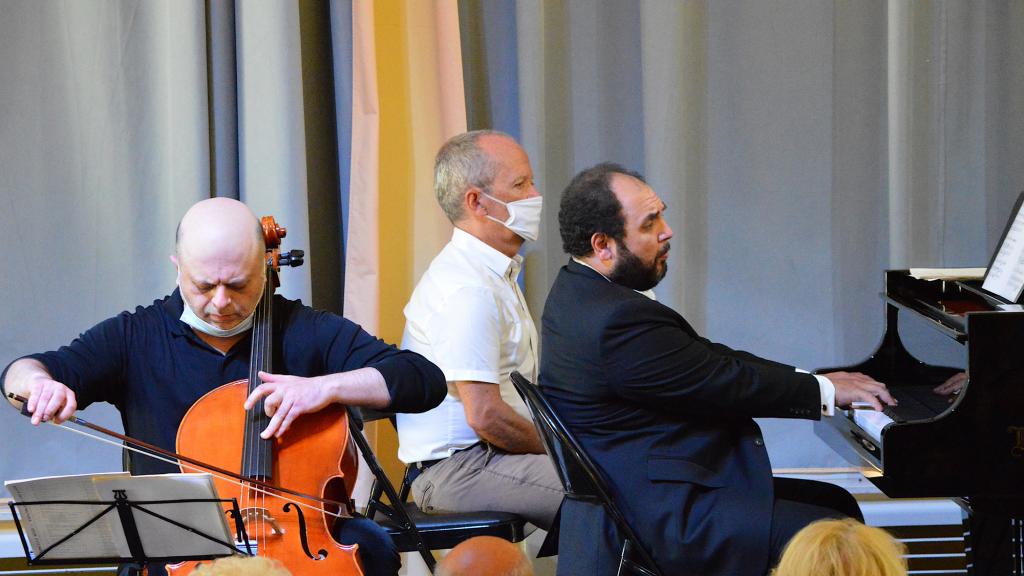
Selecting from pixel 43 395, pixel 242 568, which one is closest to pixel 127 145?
pixel 43 395

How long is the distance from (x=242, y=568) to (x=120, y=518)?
0.78m

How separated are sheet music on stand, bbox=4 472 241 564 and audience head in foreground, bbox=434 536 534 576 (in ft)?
1.41

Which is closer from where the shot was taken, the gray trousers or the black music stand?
the black music stand

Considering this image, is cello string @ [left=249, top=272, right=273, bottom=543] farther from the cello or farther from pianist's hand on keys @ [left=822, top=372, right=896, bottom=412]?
pianist's hand on keys @ [left=822, top=372, right=896, bottom=412]

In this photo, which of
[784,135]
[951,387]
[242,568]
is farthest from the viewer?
[784,135]

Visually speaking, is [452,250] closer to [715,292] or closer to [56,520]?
[715,292]

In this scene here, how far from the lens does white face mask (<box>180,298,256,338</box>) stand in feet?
8.01

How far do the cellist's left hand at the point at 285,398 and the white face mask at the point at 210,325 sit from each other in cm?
20

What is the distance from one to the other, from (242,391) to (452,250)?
891 millimetres

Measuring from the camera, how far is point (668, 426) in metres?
2.51

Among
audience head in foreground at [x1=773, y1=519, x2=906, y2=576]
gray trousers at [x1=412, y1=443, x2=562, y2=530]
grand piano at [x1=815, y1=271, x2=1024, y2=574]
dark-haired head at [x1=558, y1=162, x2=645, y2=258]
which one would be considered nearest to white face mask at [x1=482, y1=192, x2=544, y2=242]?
dark-haired head at [x1=558, y1=162, x2=645, y2=258]

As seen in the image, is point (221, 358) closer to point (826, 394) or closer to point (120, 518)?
point (120, 518)

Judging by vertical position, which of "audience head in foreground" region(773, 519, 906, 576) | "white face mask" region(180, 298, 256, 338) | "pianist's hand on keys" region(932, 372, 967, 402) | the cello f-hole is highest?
"white face mask" region(180, 298, 256, 338)

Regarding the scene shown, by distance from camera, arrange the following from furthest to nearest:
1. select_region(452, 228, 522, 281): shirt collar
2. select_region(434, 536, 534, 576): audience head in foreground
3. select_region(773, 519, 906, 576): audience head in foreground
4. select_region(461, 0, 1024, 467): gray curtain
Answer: select_region(461, 0, 1024, 467): gray curtain
select_region(452, 228, 522, 281): shirt collar
select_region(434, 536, 534, 576): audience head in foreground
select_region(773, 519, 906, 576): audience head in foreground
